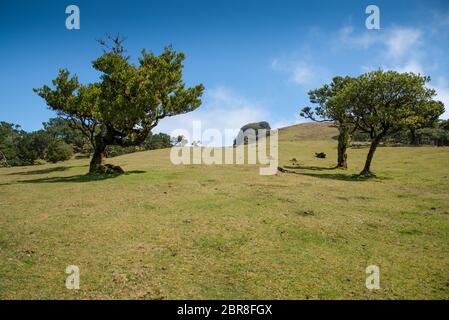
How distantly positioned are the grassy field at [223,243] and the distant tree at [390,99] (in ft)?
40.7

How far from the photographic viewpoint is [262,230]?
1455 cm

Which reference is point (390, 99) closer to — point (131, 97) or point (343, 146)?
point (343, 146)

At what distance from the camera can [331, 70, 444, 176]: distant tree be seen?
109ft

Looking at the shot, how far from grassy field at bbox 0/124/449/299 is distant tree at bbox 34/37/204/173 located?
10.8 meters

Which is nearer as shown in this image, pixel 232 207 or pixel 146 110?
pixel 232 207

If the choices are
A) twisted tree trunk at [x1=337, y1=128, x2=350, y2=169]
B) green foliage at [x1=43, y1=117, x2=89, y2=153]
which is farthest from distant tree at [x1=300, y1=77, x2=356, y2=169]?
green foliage at [x1=43, y1=117, x2=89, y2=153]

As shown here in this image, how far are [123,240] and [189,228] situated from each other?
122 inches

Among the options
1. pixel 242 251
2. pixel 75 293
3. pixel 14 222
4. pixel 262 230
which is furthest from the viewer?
pixel 14 222

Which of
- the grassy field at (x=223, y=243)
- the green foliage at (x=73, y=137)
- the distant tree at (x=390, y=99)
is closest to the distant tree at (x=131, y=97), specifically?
the grassy field at (x=223, y=243)

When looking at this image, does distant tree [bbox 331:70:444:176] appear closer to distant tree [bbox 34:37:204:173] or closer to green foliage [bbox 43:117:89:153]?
distant tree [bbox 34:37:204:173]

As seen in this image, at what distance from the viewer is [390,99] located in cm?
3488

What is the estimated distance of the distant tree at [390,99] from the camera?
3309 cm
